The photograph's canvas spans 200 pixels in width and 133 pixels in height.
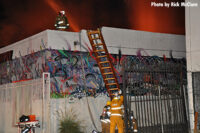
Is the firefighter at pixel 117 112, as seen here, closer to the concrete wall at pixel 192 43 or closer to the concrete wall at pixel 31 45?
the concrete wall at pixel 192 43

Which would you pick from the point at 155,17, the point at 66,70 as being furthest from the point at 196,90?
the point at 155,17

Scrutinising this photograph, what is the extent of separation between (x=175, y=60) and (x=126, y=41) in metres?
3.90

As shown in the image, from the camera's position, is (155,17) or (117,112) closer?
(117,112)

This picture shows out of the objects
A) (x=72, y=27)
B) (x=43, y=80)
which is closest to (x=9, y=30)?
(x=72, y=27)

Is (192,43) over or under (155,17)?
under

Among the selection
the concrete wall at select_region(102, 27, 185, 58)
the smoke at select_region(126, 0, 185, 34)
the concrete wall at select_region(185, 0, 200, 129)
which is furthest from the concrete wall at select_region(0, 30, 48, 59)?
the smoke at select_region(126, 0, 185, 34)

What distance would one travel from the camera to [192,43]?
42.7ft

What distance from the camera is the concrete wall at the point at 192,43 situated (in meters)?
12.8

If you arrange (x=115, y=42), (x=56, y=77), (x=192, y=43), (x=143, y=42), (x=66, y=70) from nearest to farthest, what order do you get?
(x=192, y=43) < (x=56, y=77) < (x=66, y=70) < (x=115, y=42) < (x=143, y=42)

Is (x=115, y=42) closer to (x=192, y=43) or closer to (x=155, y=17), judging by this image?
(x=192, y=43)

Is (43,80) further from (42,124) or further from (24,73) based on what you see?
(24,73)

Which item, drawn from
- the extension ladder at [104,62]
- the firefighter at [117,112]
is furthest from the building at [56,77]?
the firefighter at [117,112]

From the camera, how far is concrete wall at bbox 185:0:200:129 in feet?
42.1

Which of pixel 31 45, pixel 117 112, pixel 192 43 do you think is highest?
pixel 31 45
